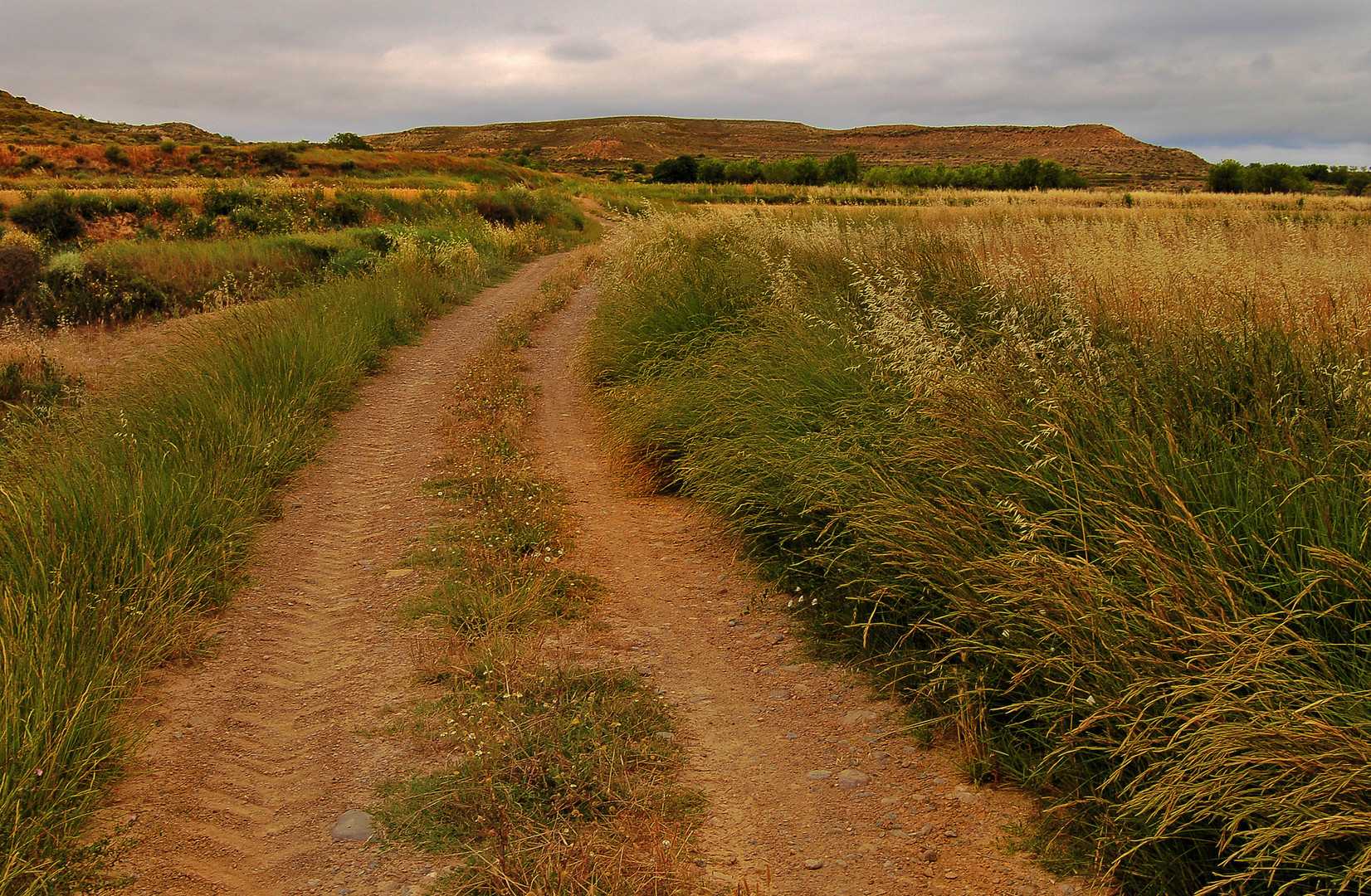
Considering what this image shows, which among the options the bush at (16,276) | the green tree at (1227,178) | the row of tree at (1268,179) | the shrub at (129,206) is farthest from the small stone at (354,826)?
the green tree at (1227,178)

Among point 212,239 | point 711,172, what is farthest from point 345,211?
point 711,172

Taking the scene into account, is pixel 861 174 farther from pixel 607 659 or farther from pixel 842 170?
pixel 607 659

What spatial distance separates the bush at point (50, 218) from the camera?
21984 millimetres

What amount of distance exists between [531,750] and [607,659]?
925 mm

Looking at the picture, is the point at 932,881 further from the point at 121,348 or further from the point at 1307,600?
the point at 121,348

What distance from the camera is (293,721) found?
3551 mm

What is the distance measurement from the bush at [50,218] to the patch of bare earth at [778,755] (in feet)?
77.3

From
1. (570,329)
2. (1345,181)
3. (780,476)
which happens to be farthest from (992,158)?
(780,476)

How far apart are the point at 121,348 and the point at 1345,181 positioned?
48240mm

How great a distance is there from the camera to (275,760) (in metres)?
3.28

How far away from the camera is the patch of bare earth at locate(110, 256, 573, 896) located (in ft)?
8.90

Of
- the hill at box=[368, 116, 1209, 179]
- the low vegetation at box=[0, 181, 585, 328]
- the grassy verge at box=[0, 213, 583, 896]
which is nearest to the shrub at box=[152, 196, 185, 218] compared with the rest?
the low vegetation at box=[0, 181, 585, 328]

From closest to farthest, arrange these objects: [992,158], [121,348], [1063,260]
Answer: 1. [1063,260]
2. [121,348]
3. [992,158]

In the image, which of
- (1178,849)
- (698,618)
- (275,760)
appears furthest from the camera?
(698,618)
